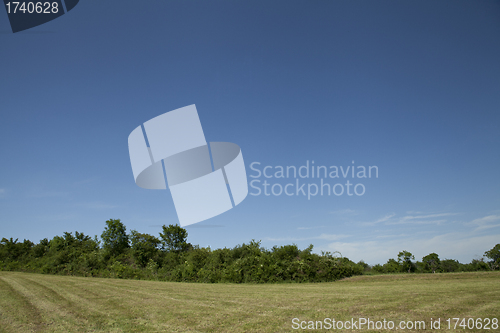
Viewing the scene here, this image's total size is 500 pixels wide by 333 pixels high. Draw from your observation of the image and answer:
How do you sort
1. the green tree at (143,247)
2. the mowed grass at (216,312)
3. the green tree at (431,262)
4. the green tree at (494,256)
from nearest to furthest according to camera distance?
the mowed grass at (216,312) → the green tree at (494,256) → the green tree at (431,262) → the green tree at (143,247)

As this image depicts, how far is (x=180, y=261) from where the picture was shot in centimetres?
2469

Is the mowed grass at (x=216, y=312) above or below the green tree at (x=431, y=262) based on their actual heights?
above

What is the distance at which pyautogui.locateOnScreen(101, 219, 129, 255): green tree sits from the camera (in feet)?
98.3

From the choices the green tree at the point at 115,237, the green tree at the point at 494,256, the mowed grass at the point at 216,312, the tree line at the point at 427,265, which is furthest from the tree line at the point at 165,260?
the mowed grass at the point at 216,312

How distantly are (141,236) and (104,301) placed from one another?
20.9 m

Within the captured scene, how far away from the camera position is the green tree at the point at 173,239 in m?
29.2

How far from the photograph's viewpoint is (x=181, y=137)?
14242 millimetres

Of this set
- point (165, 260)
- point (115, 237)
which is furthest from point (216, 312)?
point (115, 237)

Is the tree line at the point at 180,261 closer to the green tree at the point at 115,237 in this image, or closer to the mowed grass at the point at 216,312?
the green tree at the point at 115,237

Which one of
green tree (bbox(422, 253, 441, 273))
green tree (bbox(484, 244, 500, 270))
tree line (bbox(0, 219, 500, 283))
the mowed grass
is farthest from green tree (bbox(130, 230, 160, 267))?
green tree (bbox(484, 244, 500, 270))

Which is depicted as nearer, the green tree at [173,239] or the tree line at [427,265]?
the tree line at [427,265]

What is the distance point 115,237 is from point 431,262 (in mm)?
29153

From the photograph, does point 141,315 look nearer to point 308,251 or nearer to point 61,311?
point 61,311

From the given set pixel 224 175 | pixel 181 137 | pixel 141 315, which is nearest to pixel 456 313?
pixel 141 315
